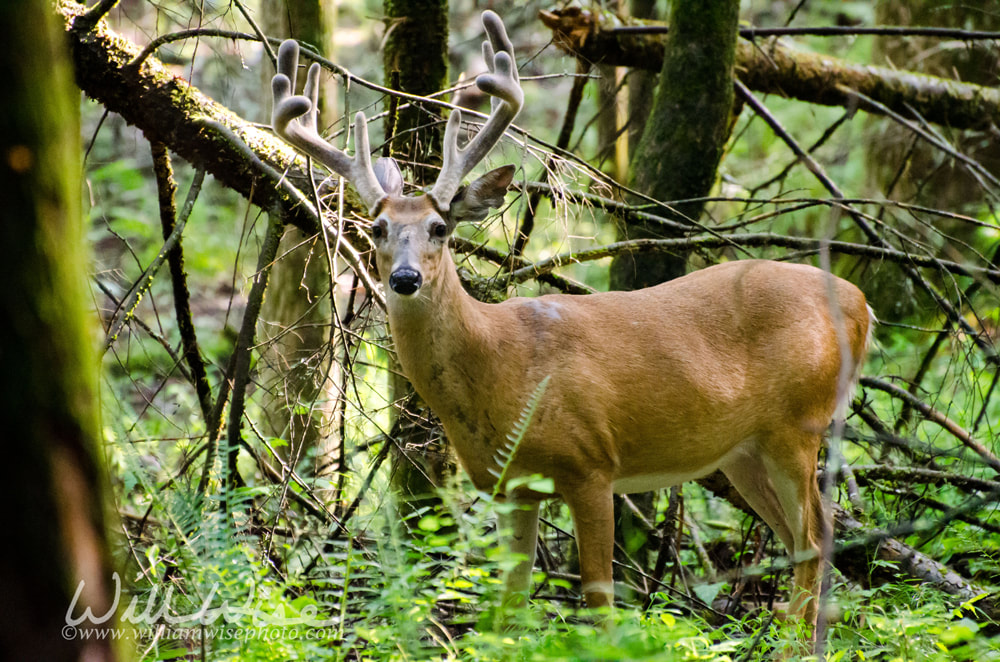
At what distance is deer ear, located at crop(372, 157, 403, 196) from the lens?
5.04 metres

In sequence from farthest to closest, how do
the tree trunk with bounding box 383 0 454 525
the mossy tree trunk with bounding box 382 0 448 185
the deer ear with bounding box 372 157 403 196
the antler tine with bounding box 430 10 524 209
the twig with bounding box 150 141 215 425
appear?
the mossy tree trunk with bounding box 382 0 448 185 → the tree trunk with bounding box 383 0 454 525 → the twig with bounding box 150 141 215 425 → the deer ear with bounding box 372 157 403 196 → the antler tine with bounding box 430 10 524 209

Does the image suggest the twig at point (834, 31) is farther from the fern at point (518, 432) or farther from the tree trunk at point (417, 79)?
the fern at point (518, 432)

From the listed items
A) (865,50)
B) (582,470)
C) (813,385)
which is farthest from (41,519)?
(865,50)

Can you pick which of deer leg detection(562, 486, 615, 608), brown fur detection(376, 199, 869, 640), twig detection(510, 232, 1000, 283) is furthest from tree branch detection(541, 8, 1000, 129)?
deer leg detection(562, 486, 615, 608)

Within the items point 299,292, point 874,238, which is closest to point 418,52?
point 299,292

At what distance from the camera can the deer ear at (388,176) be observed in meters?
5.04

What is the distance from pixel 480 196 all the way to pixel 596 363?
1132mm

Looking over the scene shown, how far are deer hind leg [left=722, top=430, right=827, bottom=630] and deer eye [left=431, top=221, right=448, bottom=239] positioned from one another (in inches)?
93.3

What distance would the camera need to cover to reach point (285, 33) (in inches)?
285

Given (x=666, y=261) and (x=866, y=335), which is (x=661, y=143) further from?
(x=866, y=335)

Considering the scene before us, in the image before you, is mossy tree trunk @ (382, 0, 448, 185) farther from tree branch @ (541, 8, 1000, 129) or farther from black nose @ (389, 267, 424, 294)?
black nose @ (389, 267, 424, 294)

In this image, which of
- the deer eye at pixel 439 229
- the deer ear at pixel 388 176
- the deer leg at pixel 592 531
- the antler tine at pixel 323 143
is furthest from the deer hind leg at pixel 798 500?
the antler tine at pixel 323 143

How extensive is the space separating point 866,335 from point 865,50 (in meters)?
11.4

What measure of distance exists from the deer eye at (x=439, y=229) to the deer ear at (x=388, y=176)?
17.8 inches
